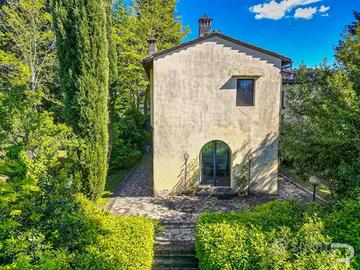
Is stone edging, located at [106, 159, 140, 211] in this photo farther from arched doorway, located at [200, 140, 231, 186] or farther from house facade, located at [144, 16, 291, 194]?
arched doorway, located at [200, 140, 231, 186]

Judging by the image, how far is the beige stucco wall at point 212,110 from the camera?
13.8m

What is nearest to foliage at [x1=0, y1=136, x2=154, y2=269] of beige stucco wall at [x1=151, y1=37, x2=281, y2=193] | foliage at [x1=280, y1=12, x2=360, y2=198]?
beige stucco wall at [x1=151, y1=37, x2=281, y2=193]

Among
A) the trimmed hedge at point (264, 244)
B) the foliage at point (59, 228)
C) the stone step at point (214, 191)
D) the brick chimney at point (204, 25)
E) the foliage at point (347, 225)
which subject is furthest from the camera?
the brick chimney at point (204, 25)

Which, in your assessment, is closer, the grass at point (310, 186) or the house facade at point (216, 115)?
the house facade at point (216, 115)

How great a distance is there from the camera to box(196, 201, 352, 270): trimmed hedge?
229 inches

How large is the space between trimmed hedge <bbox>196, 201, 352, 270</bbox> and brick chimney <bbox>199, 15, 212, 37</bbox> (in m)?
12.8

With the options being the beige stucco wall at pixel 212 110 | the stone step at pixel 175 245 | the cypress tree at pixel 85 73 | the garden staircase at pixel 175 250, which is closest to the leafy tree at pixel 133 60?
the beige stucco wall at pixel 212 110

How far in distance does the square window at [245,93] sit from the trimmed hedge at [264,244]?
7.33 m

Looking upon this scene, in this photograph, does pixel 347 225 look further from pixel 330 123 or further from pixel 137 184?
pixel 137 184

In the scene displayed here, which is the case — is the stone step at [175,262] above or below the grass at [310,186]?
below

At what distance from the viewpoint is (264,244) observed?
672 cm

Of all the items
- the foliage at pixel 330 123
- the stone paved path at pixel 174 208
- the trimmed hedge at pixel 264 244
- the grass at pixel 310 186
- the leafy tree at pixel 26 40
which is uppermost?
the leafy tree at pixel 26 40

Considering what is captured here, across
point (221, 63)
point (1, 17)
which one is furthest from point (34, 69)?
point (221, 63)

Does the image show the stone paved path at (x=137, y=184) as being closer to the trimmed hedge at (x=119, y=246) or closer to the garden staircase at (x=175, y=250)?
the garden staircase at (x=175, y=250)
